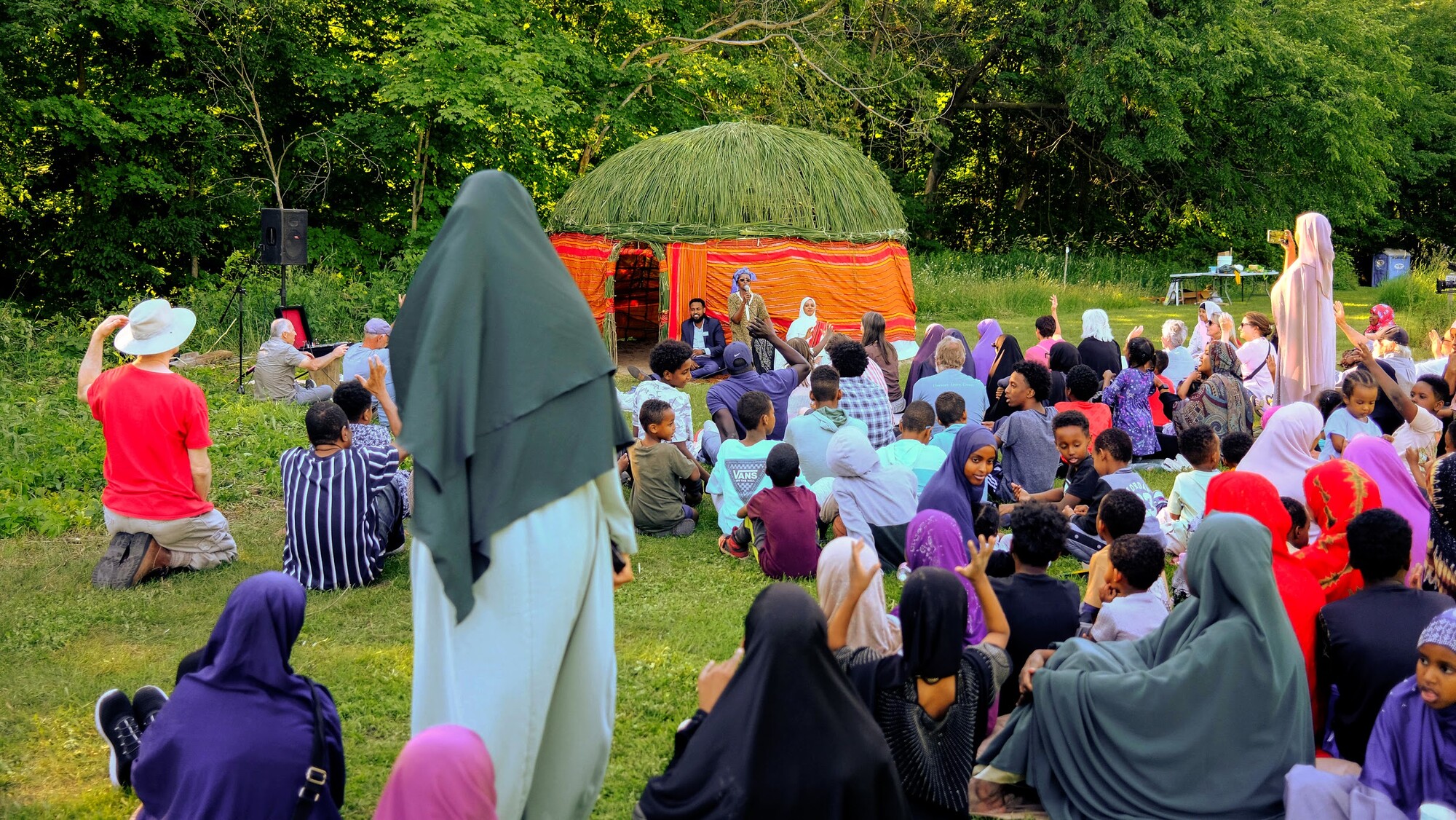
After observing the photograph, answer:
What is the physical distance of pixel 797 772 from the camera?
299cm

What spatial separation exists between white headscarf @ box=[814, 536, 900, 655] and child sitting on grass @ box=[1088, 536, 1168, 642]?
100 cm

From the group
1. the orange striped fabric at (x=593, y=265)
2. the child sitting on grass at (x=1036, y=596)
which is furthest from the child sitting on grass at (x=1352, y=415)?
the orange striped fabric at (x=593, y=265)

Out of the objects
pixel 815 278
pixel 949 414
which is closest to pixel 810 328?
pixel 815 278

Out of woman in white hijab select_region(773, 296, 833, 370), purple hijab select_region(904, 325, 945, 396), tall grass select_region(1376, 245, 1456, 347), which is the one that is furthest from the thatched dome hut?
tall grass select_region(1376, 245, 1456, 347)

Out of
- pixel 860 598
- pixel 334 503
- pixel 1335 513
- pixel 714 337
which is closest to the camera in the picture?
pixel 860 598

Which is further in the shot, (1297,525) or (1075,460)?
(1075,460)

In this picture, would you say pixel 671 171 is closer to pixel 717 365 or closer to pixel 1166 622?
pixel 717 365

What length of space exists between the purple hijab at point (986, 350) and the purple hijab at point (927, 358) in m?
0.81

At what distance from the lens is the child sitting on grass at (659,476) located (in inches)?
304

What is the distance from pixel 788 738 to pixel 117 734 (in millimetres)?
3017

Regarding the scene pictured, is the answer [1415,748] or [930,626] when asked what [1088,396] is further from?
[930,626]

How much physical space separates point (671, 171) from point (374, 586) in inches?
442

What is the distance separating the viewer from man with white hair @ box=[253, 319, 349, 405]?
12.1 m

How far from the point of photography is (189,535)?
687 centimetres
